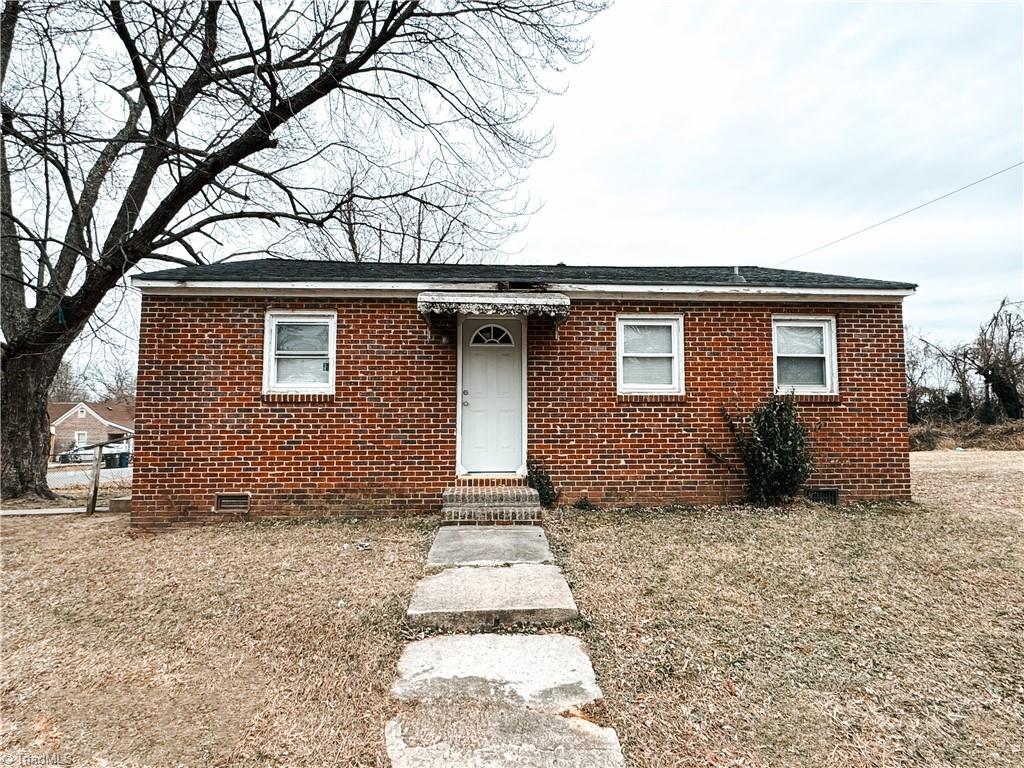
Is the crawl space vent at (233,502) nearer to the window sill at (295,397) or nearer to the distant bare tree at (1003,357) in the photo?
the window sill at (295,397)

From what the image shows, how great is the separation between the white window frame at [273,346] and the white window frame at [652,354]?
385 centimetres

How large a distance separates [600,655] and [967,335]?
3037 centimetres

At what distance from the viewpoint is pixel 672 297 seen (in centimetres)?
730

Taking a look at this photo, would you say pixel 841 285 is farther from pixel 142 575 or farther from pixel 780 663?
pixel 142 575

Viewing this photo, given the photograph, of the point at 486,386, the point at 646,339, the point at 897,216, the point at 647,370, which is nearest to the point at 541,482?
the point at 486,386

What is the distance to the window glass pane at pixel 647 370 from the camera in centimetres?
739

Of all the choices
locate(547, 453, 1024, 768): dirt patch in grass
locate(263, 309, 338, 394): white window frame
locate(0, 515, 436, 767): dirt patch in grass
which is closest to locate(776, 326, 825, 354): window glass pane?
locate(547, 453, 1024, 768): dirt patch in grass

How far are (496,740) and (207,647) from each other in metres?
2.19

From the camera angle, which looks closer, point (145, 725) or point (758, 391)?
point (145, 725)

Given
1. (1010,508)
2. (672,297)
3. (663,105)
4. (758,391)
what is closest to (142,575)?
(672,297)

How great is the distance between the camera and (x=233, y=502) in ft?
22.4

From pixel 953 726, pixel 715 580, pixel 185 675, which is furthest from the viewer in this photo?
pixel 715 580

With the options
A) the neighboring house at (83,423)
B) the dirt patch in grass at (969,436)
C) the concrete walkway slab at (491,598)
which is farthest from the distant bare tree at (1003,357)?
the neighboring house at (83,423)

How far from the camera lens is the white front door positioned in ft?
24.0
